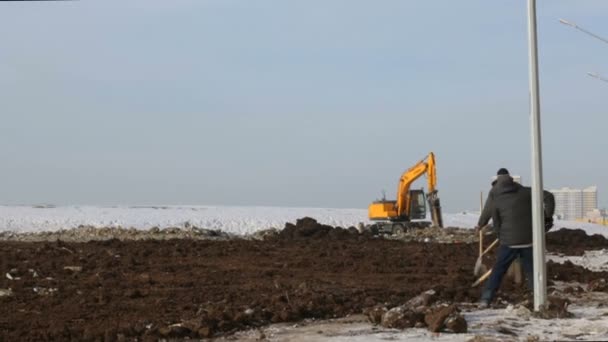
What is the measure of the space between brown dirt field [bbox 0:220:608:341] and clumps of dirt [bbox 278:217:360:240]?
309 inches

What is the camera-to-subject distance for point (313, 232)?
36938mm

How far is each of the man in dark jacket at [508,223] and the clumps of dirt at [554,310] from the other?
929 millimetres

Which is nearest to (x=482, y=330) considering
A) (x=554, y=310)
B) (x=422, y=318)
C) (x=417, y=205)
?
(x=422, y=318)

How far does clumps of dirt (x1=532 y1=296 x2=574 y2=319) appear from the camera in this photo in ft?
34.6

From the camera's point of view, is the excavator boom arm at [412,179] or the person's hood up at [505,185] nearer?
the person's hood up at [505,185]

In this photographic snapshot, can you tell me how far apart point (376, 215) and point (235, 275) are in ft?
71.8

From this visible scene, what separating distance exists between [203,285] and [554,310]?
271 inches

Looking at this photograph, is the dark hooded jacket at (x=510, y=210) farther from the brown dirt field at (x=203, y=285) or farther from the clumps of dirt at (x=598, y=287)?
the clumps of dirt at (x=598, y=287)

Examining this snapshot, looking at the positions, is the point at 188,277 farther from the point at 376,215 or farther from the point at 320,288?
the point at 376,215

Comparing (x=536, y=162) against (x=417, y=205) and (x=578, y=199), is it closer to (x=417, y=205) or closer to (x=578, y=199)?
(x=417, y=205)

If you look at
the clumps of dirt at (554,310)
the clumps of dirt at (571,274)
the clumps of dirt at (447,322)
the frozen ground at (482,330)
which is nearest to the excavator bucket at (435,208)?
the clumps of dirt at (571,274)

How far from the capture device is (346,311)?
11.7 metres

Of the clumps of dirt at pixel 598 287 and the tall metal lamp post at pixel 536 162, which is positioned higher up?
the tall metal lamp post at pixel 536 162

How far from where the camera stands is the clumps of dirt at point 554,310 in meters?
10.5
